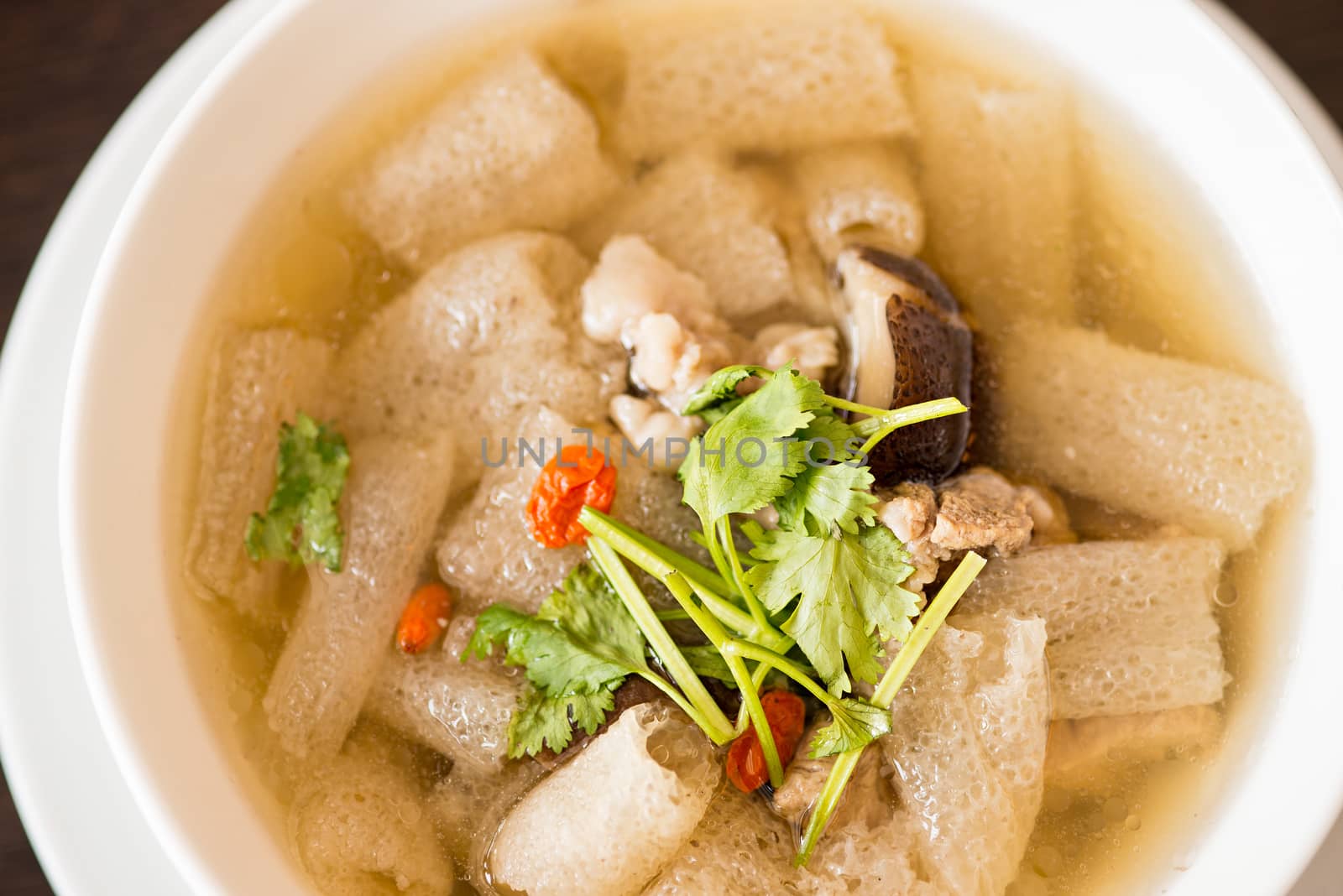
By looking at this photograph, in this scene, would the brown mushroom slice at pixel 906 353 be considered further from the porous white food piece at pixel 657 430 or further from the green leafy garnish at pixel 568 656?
the green leafy garnish at pixel 568 656

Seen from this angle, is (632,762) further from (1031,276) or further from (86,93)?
(86,93)

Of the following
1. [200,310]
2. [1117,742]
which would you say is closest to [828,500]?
[1117,742]

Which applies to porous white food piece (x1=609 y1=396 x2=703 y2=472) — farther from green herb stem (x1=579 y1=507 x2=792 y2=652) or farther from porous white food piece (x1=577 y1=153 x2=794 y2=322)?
porous white food piece (x1=577 y1=153 x2=794 y2=322)

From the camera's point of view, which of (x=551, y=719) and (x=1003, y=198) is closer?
(x=551, y=719)

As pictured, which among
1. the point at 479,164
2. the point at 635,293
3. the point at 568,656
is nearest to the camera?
the point at 568,656

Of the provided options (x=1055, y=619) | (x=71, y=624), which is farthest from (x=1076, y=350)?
(x=71, y=624)

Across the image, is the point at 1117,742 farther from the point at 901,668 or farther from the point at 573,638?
the point at 573,638
